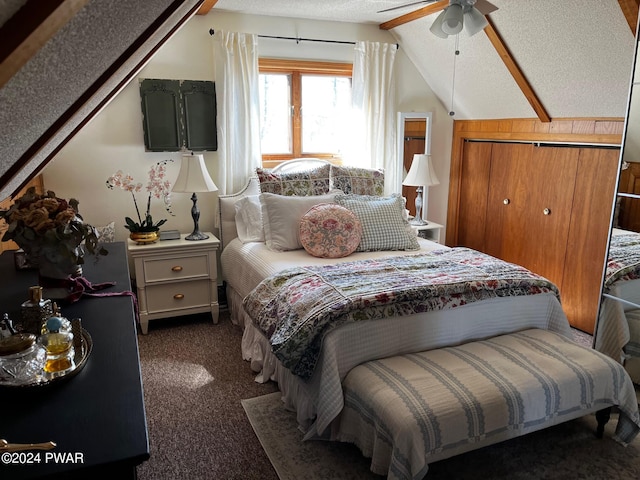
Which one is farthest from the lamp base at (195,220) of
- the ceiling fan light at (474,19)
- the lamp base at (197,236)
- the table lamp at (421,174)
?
the ceiling fan light at (474,19)

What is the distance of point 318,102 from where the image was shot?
427cm

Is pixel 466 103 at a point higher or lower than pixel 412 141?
higher

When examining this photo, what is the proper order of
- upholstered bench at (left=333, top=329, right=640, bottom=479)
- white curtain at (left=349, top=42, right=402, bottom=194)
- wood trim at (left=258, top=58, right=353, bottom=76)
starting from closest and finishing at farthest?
upholstered bench at (left=333, top=329, right=640, bottom=479) < wood trim at (left=258, top=58, right=353, bottom=76) < white curtain at (left=349, top=42, right=402, bottom=194)

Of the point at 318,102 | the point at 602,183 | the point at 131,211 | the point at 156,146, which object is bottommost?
the point at 131,211

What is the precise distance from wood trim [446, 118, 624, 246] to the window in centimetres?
113

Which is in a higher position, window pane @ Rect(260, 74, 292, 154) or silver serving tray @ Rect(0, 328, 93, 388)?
window pane @ Rect(260, 74, 292, 154)

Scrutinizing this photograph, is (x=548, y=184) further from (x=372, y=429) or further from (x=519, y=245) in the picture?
(x=372, y=429)

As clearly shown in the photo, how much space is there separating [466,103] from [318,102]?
51.6 inches

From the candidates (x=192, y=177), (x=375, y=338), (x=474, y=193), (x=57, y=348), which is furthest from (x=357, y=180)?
(x=57, y=348)

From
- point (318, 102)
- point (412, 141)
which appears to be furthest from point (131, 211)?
point (412, 141)

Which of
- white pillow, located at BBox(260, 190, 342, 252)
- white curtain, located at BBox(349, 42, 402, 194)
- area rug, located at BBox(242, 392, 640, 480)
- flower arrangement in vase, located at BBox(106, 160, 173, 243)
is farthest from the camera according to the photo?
white curtain, located at BBox(349, 42, 402, 194)

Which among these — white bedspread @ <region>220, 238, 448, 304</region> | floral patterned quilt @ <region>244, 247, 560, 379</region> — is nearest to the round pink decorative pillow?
white bedspread @ <region>220, 238, 448, 304</region>

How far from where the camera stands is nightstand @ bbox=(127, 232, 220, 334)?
11.1 ft

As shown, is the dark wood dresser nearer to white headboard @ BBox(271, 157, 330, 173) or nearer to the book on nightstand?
the book on nightstand
